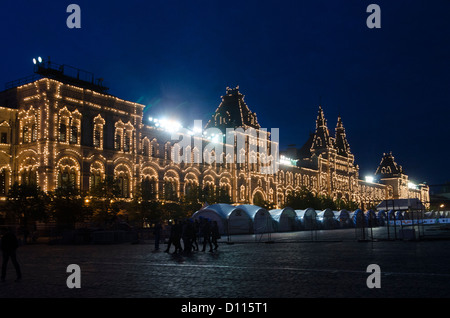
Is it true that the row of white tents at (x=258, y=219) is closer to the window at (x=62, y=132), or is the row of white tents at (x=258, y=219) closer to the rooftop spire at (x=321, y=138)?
the window at (x=62, y=132)

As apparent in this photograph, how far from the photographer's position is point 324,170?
116m

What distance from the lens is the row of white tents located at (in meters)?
49.5

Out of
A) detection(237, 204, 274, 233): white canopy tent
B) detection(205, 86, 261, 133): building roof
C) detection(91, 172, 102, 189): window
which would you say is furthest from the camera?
detection(205, 86, 261, 133): building roof

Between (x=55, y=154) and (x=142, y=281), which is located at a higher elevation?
(x=55, y=154)

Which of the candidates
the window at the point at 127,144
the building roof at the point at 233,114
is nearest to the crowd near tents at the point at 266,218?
the window at the point at 127,144

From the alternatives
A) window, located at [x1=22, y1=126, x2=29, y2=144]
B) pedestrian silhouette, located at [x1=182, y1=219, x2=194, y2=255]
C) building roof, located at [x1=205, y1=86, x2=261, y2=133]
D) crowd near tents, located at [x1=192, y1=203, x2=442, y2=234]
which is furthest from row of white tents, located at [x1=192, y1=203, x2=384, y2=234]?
building roof, located at [x1=205, y1=86, x2=261, y2=133]

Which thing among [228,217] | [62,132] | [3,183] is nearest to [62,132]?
[62,132]

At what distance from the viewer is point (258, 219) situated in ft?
175

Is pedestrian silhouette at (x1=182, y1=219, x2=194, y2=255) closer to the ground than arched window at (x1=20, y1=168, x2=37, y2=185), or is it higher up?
closer to the ground

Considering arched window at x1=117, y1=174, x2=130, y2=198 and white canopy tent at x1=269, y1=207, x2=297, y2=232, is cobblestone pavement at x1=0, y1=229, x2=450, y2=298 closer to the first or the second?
arched window at x1=117, y1=174, x2=130, y2=198

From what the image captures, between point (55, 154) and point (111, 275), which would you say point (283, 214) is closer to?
point (55, 154)

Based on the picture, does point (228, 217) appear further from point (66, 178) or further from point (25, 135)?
point (25, 135)
